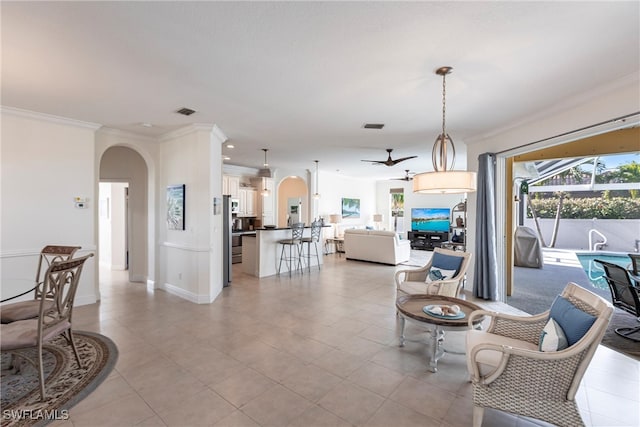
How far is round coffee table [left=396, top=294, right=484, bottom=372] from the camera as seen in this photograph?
2.58 metres

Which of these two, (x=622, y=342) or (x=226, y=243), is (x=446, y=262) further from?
(x=226, y=243)

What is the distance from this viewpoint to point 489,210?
4.71 meters

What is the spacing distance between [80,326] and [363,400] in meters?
3.69

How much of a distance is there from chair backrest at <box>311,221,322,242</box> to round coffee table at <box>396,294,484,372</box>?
3992 mm

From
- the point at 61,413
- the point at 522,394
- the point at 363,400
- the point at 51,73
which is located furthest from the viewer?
the point at 51,73

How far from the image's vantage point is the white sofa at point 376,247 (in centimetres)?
754

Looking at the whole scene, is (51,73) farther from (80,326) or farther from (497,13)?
(497,13)

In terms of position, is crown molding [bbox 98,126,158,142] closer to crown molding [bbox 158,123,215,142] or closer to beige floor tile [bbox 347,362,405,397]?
crown molding [bbox 158,123,215,142]

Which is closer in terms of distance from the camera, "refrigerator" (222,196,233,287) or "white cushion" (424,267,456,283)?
"white cushion" (424,267,456,283)

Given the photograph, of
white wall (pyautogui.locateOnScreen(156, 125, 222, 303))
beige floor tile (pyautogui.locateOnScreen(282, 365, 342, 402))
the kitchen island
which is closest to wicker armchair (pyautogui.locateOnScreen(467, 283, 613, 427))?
beige floor tile (pyautogui.locateOnScreen(282, 365, 342, 402))

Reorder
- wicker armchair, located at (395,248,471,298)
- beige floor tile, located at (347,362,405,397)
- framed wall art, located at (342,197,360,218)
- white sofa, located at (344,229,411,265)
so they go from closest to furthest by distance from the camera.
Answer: beige floor tile, located at (347,362,405,397) → wicker armchair, located at (395,248,471,298) → white sofa, located at (344,229,411,265) → framed wall art, located at (342,197,360,218)

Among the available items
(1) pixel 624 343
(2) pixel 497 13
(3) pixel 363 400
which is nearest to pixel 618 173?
(1) pixel 624 343

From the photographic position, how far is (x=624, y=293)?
11.4 feet

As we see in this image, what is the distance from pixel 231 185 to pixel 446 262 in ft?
20.4
